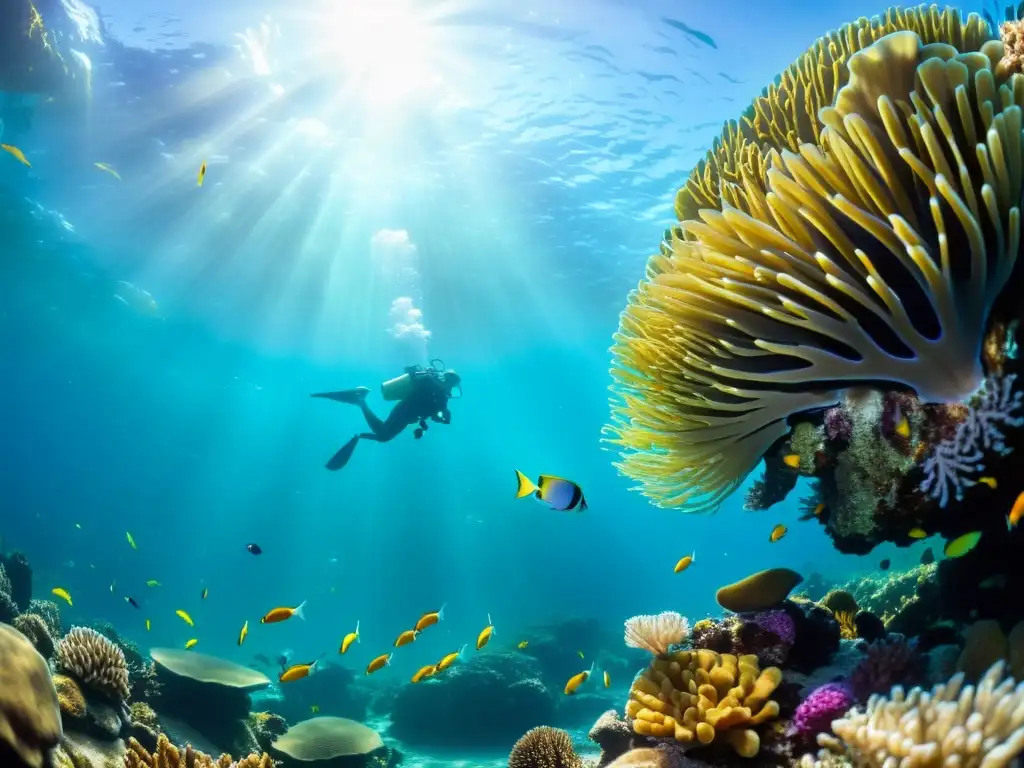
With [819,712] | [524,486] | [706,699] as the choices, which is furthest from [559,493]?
[819,712]

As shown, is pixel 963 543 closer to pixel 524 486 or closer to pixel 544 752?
pixel 524 486

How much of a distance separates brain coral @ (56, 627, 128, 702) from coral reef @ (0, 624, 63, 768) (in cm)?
255

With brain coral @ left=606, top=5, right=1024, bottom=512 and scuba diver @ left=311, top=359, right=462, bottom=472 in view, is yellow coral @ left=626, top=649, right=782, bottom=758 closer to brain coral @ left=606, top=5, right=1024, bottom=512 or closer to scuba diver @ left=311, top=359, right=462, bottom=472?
brain coral @ left=606, top=5, right=1024, bottom=512

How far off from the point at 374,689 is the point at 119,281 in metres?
26.5

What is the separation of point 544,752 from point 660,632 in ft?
6.95

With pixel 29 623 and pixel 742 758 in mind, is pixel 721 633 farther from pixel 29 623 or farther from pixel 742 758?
pixel 29 623

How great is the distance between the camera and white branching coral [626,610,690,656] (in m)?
4.16

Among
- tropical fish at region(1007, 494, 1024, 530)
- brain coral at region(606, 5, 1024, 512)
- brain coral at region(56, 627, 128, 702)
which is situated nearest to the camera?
brain coral at region(606, 5, 1024, 512)

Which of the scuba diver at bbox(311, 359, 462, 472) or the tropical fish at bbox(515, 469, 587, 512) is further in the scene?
the scuba diver at bbox(311, 359, 462, 472)

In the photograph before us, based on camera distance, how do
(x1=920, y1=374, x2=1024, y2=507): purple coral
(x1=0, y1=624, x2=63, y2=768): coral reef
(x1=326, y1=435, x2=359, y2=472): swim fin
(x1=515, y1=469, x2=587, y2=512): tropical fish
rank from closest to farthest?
(x1=920, y1=374, x2=1024, y2=507): purple coral → (x1=0, y1=624, x2=63, y2=768): coral reef → (x1=515, y1=469, x2=587, y2=512): tropical fish → (x1=326, y1=435, x2=359, y2=472): swim fin

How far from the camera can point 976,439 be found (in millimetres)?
2844

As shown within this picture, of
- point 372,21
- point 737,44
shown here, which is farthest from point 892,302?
point 372,21

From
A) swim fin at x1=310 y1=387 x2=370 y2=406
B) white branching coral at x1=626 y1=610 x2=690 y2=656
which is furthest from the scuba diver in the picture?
white branching coral at x1=626 y1=610 x2=690 y2=656

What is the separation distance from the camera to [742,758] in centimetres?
325
